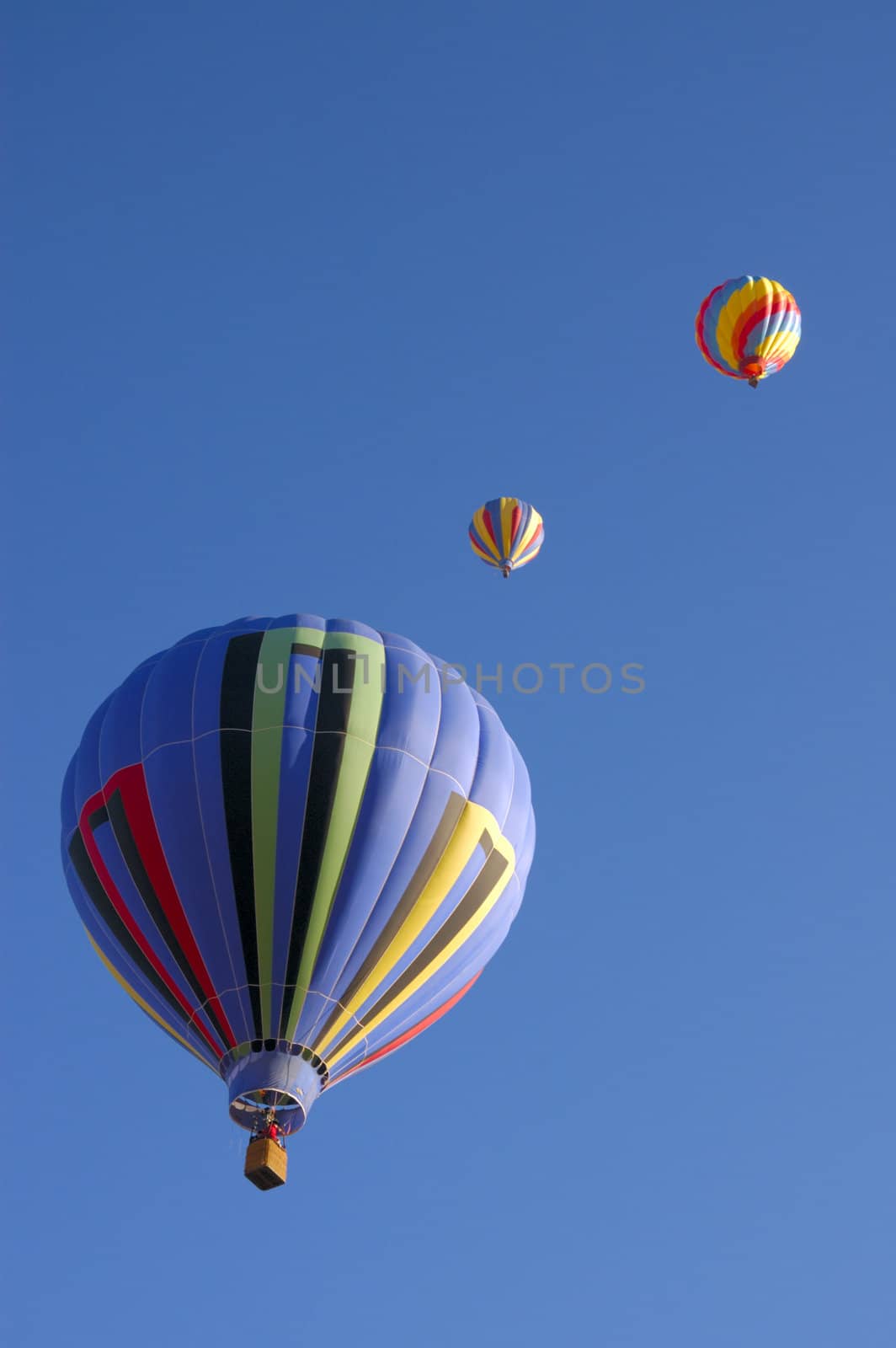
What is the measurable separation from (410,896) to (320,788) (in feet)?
4.36

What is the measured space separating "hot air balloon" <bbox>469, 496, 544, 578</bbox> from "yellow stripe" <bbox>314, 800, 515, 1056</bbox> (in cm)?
761

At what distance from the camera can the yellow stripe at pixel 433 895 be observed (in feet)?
58.9

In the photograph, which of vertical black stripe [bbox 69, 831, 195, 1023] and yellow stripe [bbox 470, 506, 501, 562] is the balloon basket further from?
yellow stripe [bbox 470, 506, 501, 562]

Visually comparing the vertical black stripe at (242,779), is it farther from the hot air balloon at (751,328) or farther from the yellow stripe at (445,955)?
the hot air balloon at (751,328)

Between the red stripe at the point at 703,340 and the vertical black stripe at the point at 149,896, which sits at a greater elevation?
the red stripe at the point at 703,340

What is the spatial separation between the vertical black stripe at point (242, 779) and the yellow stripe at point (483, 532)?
7292mm

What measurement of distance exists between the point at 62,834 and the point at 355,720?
10.9 feet

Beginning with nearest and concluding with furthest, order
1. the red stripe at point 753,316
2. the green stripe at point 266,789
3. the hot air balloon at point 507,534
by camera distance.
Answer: the green stripe at point 266,789 < the red stripe at point 753,316 < the hot air balloon at point 507,534

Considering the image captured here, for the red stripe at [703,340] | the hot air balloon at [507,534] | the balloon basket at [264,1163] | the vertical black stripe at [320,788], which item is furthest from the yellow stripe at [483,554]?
the balloon basket at [264,1163]

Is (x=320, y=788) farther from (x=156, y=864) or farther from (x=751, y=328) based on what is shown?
(x=751, y=328)

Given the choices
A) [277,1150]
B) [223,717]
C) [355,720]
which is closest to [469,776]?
[355,720]

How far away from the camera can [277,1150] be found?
17.2 meters

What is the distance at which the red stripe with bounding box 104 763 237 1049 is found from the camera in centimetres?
1777

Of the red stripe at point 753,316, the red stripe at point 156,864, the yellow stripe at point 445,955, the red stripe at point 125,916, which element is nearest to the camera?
the red stripe at point 156,864
